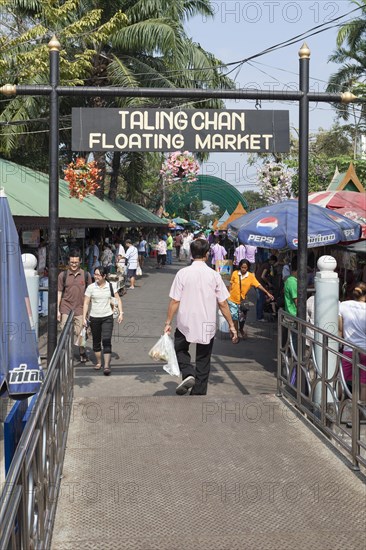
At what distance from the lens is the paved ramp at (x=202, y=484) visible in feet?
12.1

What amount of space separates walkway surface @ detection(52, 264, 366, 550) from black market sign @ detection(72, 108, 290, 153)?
261cm

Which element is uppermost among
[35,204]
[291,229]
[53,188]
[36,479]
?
[35,204]

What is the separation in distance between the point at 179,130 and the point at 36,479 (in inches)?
165

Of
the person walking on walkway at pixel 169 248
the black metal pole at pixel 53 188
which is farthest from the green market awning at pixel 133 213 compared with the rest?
the black metal pole at pixel 53 188

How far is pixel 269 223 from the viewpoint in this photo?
941 cm

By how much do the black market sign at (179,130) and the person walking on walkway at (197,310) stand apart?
1076mm

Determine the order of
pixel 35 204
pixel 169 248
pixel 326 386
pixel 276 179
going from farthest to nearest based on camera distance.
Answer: pixel 169 248 < pixel 276 179 < pixel 35 204 < pixel 326 386

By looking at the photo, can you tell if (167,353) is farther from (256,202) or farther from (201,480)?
(256,202)

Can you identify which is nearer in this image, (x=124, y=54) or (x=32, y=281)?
(x=32, y=281)

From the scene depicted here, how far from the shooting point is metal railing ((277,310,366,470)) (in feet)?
15.7

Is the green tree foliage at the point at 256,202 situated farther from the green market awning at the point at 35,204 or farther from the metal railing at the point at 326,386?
the metal railing at the point at 326,386

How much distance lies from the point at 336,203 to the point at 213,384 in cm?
524

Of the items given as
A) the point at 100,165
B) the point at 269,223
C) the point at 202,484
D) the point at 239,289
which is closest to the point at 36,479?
the point at 202,484

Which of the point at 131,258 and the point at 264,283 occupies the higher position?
the point at 131,258
